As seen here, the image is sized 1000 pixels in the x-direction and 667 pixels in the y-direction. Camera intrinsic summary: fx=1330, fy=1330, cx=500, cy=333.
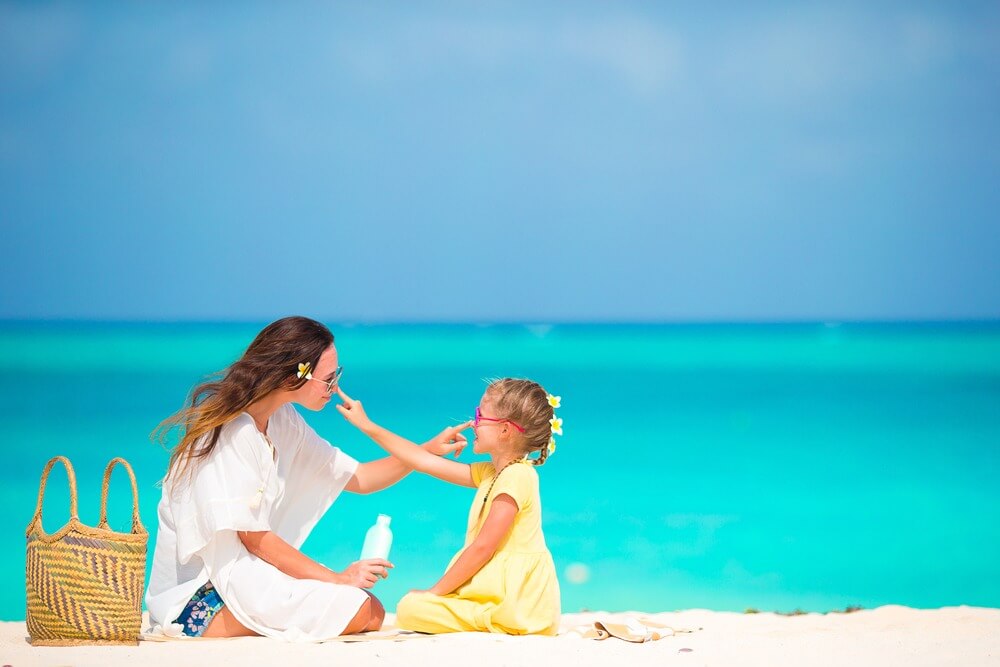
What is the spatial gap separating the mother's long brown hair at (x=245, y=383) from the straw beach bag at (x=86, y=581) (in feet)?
0.93

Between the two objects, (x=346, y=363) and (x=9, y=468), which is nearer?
(x=9, y=468)

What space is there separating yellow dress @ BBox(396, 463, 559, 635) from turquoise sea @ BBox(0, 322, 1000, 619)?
260 centimetres

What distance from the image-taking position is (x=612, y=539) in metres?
9.20

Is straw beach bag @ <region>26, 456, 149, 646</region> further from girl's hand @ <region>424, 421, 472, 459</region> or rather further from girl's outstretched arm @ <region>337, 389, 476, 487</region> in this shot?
girl's hand @ <region>424, 421, 472, 459</region>

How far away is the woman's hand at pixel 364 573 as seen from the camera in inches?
187

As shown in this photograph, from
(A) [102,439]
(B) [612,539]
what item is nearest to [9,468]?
(A) [102,439]

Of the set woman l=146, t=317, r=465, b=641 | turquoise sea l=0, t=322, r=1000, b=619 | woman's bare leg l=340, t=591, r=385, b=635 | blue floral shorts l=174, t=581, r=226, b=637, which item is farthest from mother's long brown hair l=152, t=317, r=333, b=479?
turquoise sea l=0, t=322, r=1000, b=619

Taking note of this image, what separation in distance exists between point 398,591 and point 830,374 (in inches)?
799

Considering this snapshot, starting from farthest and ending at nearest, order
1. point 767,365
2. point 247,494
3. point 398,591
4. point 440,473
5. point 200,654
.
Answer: point 767,365 < point 398,591 < point 440,473 < point 247,494 < point 200,654

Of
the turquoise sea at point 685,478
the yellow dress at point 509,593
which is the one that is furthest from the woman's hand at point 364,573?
the turquoise sea at point 685,478

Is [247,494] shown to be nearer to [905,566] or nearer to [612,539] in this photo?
[612,539]

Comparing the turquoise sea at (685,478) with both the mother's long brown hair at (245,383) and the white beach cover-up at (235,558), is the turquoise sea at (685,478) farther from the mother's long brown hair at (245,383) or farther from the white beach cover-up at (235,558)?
the mother's long brown hair at (245,383)

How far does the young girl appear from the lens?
4.73m

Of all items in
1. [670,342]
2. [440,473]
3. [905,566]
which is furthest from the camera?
[670,342]
